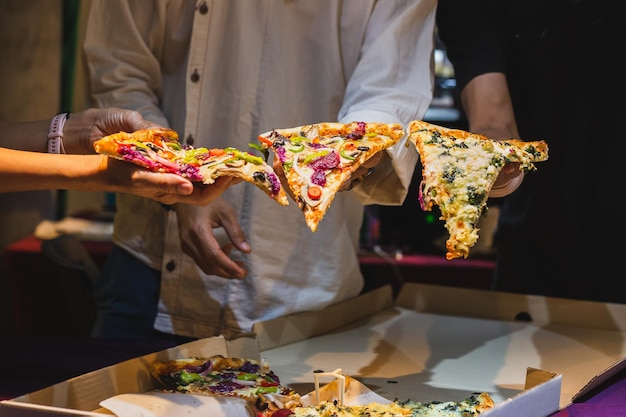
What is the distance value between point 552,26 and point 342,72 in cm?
69

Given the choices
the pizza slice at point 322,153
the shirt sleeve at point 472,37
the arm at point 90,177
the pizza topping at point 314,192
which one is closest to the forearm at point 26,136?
the arm at point 90,177

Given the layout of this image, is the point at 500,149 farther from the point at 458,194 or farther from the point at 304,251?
the point at 304,251

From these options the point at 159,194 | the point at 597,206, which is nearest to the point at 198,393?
the point at 159,194

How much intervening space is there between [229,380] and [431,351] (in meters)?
0.72

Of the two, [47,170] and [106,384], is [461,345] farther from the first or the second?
[47,170]

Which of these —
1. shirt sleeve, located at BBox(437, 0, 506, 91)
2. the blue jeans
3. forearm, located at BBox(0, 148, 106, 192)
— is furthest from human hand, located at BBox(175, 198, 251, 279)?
shirt sleeve, located at BBox(437, 0, 506, 91)

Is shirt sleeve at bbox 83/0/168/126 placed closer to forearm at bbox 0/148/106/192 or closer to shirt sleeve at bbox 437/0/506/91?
forearm at bbox 0/148/106/192

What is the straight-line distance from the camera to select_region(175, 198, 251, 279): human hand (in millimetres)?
2156

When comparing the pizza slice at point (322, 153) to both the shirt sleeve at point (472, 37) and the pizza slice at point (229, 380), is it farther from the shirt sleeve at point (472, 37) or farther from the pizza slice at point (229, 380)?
the shirt sleeve at point (472, 37)

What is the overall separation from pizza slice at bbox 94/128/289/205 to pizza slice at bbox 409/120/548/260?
1.11 feet

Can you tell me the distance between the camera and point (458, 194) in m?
1.81

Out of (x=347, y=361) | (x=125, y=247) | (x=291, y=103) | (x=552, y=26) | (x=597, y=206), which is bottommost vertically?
(x=347, y=361)

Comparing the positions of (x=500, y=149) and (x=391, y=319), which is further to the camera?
(x=391, y=319)

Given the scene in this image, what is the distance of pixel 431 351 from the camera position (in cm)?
233
